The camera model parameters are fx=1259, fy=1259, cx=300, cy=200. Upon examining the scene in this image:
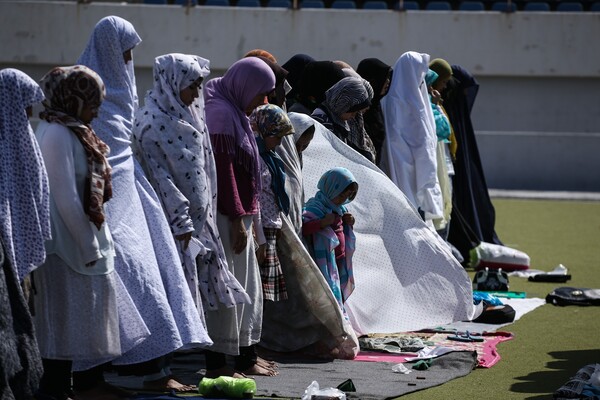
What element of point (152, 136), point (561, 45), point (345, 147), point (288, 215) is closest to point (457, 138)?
point (345, 147)

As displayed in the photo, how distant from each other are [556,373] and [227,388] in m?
1.85

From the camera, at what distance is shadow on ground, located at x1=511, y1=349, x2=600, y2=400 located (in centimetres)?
604

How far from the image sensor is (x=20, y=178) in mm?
4738

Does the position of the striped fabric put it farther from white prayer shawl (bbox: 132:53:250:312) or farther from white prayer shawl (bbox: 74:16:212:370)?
white prayer shawl (bbox: 74:16:212:370)

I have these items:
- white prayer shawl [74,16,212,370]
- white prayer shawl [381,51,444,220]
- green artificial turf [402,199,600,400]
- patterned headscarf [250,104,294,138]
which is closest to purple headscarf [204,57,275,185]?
patterned headscarf [250,104,294,138]

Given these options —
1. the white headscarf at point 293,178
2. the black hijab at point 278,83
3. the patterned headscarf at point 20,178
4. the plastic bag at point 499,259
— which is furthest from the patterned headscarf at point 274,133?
the plastic bag at point 499,259

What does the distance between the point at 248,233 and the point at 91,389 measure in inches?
49.2

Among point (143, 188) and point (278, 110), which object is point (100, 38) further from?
point (278, 110)

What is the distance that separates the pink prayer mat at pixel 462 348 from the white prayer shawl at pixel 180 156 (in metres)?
1.33

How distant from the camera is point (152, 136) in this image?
5793 millimetres

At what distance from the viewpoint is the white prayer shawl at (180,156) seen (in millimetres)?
5762

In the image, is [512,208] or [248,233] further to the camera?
[512,208]

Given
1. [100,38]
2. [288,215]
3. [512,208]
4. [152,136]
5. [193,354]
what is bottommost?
[512,208]

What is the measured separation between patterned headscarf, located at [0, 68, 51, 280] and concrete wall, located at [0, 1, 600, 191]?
685 inches
